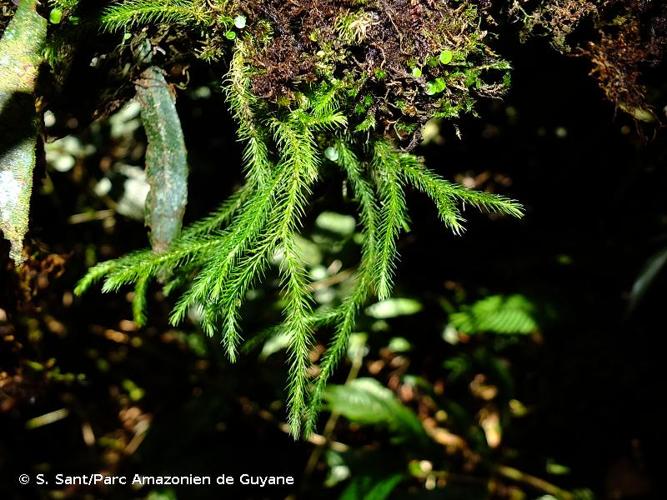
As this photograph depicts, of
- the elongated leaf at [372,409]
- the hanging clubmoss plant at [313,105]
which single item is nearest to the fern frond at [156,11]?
the hanging clubmoss plant at [313,105]

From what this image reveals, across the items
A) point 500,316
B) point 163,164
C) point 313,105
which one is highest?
point 313,105

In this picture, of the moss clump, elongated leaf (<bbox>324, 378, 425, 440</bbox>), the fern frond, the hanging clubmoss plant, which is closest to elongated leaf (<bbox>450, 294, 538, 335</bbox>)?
elongated leaf (<bbox>324, 378, 425, 440</bbox>)

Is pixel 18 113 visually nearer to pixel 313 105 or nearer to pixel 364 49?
pixel 313 105

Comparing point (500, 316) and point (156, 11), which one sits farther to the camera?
point (500, 316)

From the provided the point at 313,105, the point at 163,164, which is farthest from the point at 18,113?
the point at 313,105

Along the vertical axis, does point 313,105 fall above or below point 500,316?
above

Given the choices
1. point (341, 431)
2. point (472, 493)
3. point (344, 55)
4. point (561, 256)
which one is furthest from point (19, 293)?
point (561, 256)
